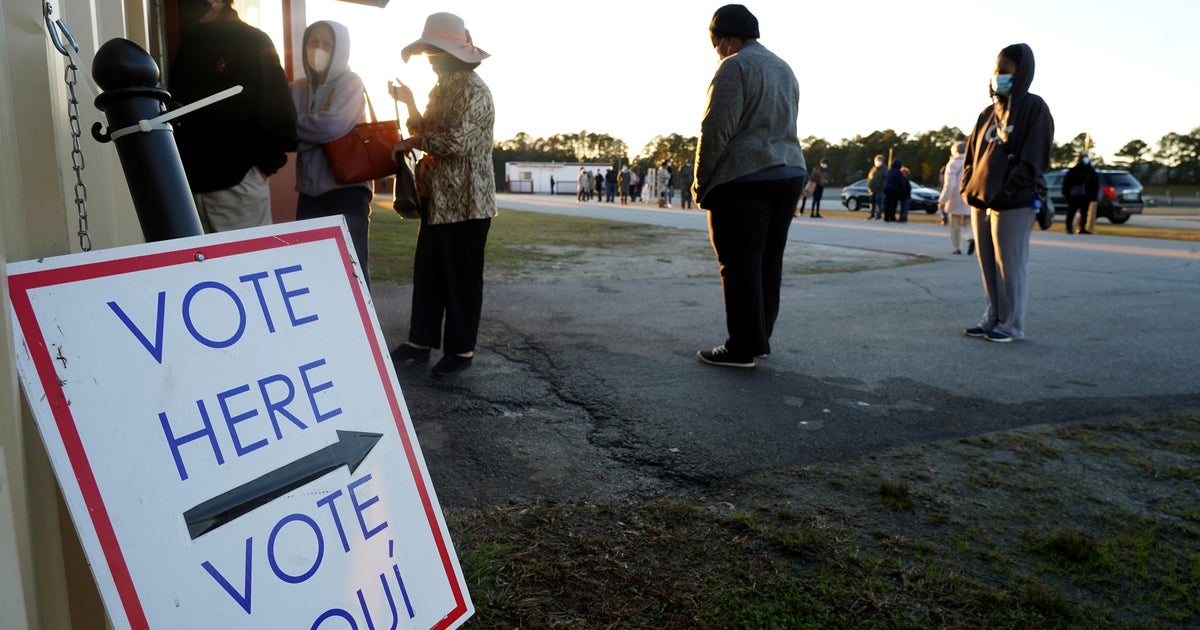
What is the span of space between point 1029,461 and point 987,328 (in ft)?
8.87

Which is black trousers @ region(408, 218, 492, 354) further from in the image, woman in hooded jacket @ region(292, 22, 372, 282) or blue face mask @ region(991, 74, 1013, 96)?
blue face mask @ region(991, 74, 1013, 96)

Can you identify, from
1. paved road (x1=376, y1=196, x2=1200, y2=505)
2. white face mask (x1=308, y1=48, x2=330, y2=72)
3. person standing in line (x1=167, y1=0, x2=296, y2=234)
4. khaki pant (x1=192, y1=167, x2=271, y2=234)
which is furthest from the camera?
white face mask (x1=308, y1=48, x2=330, y2=72)

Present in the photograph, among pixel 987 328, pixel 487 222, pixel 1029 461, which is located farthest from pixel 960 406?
pixel 487 222

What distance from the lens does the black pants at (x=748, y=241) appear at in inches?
171

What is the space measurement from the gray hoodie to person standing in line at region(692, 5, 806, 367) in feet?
5.97

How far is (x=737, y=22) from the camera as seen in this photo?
4422 millimetres

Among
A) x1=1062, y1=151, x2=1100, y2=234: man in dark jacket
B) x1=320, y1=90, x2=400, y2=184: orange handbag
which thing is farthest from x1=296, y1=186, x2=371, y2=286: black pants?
x1=1062, y1=151, x2=1100, y2=234: man in dark jacket

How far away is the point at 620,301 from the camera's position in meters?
6.92

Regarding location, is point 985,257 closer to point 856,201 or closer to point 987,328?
point 987,328

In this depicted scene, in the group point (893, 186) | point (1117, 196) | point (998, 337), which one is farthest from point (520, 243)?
point (1117, 196)

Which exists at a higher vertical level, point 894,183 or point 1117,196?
point 894,183

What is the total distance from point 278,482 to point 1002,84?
5.40m

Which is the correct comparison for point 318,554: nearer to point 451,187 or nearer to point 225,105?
point 225,105

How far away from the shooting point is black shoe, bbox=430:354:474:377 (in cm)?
427
